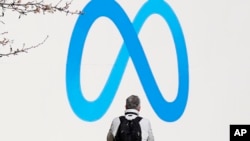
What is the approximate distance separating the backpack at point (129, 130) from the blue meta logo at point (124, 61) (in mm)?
2772

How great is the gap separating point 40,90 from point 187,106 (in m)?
2.10

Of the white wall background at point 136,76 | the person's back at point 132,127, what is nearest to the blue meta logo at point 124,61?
the white wall background at point 136,76

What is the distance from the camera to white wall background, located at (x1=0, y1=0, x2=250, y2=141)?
7824 mm

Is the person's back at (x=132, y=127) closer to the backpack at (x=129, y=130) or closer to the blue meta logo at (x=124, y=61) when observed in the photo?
the backpack at (x=129, y=130)

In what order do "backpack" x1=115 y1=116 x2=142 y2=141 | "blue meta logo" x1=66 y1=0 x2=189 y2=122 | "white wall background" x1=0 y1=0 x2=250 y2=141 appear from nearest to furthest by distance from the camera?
"backpack" x1=115 y1=116 x2=142 y2=141 < "white wall background" x1=0 y1=0 x2=250 y2=141 < "blue meta logo" x1=66 y1=0 x2=189 y2=122

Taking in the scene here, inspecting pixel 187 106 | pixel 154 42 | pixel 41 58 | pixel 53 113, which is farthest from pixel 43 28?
pixel 187 106

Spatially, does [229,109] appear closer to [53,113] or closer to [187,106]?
[187,106]

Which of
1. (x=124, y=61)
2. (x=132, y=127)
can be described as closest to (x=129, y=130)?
(x=132, y=127)

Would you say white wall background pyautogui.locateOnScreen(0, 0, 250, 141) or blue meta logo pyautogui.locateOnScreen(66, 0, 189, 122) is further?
blue meta logo pyautogui.locateOnScreen(66, 0, 189, 122)

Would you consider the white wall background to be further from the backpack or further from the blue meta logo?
the backpack

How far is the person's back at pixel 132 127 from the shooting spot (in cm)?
539

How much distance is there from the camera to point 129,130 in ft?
17.7

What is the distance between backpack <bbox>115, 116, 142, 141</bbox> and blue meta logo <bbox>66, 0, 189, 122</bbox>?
2.77 m

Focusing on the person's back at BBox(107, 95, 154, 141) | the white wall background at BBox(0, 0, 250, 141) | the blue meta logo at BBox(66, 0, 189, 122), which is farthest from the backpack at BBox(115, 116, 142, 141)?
the blue meta logo at BBox(66, 0, 189, 122)
